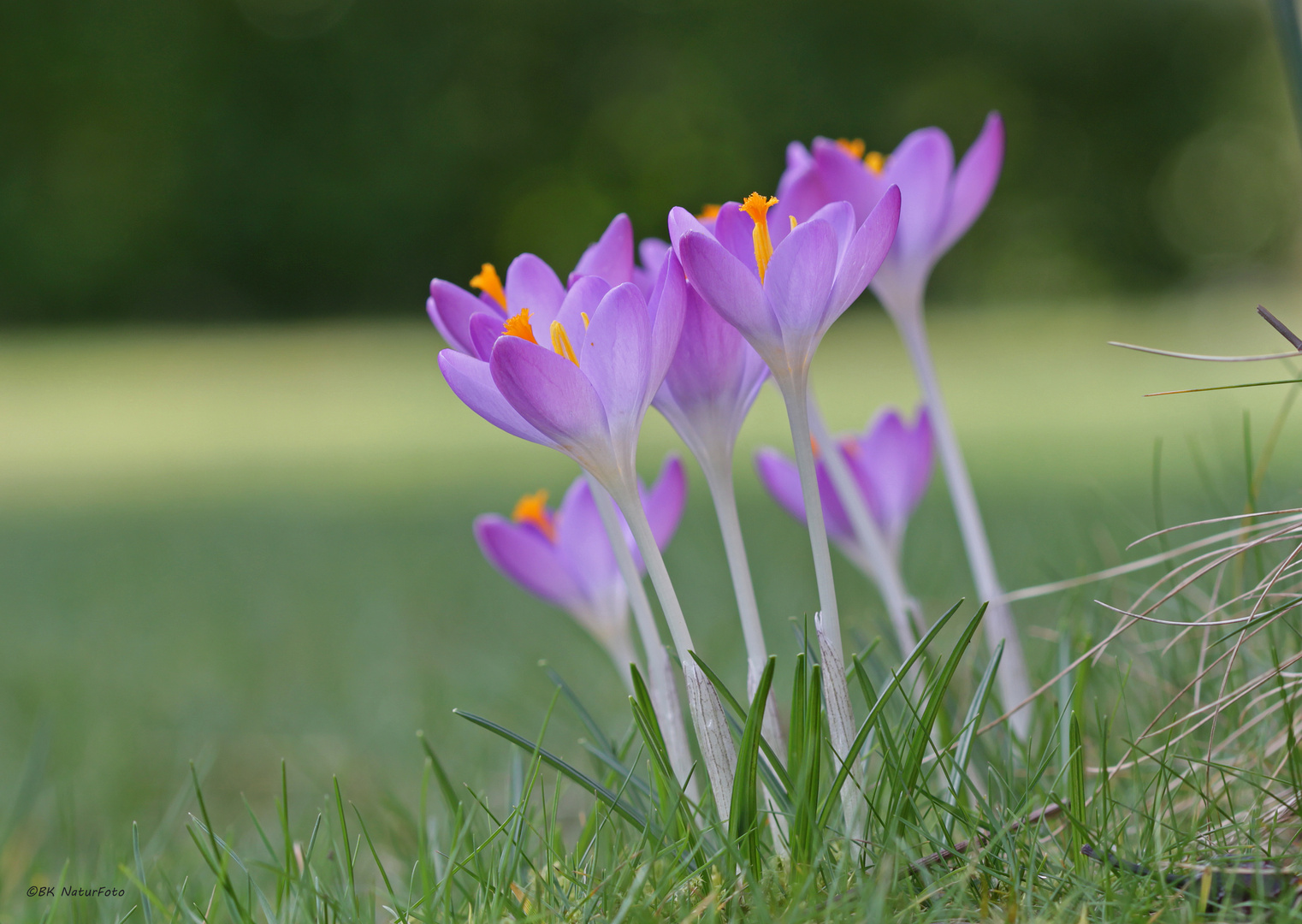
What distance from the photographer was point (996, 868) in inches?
13.4

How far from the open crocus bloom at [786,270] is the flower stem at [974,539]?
0.45 ft

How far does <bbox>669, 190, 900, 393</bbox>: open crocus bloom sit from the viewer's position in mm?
305

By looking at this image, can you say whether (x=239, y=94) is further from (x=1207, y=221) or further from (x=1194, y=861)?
(x=1194, y=861)

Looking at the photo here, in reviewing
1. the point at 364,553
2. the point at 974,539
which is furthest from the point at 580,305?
the point at 364,553

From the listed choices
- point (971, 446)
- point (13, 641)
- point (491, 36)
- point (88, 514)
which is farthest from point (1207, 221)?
point (13, 641)

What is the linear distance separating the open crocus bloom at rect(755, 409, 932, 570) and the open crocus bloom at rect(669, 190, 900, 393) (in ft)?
0.66

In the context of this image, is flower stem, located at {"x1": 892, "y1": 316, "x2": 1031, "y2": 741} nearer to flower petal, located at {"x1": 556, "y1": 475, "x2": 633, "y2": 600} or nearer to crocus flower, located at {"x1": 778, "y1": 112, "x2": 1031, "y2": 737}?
crocus flower, located at {"x1": 778, "y1": 112, "x2": 1031, "y2": 737}

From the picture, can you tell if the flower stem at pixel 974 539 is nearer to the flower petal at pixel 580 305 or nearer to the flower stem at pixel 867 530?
the flower stem at pixel 867 530

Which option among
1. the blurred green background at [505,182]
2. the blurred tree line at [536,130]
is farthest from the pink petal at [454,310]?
the blurred tree line at [536,130]

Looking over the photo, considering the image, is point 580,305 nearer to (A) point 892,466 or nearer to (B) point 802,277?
(B) point 802,277

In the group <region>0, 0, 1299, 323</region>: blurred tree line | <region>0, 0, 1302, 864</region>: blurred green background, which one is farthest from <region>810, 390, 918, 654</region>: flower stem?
<region>0, 0, 1299, 323</region>: blurred tree line

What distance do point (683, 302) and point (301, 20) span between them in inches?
326

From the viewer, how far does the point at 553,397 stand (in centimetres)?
31

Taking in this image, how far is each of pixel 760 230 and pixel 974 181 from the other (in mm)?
195
